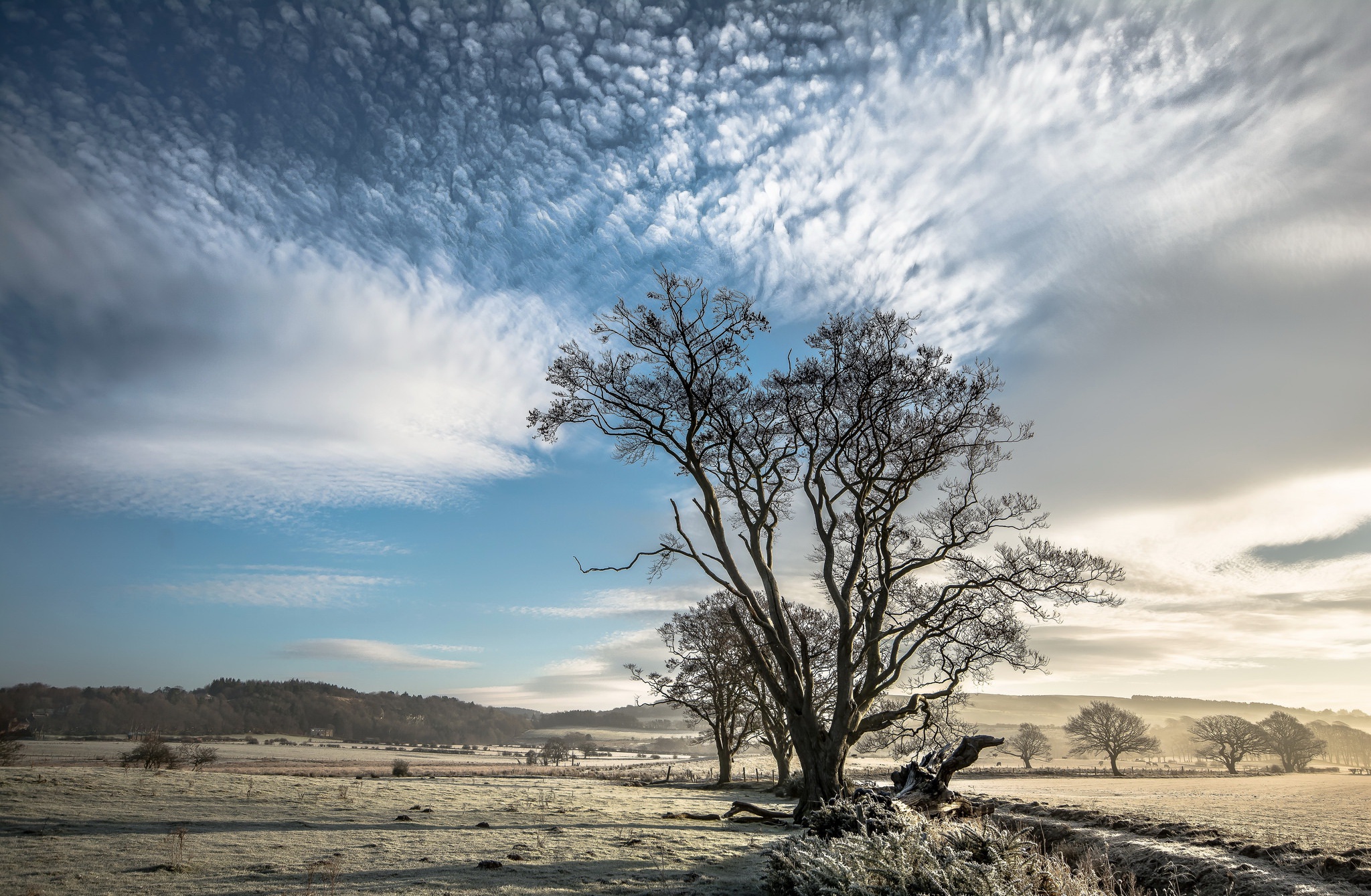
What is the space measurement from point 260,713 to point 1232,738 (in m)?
185

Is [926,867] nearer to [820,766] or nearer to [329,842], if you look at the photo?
[820,766]

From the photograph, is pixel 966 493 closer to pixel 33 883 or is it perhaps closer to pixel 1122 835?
pixel 1122 835

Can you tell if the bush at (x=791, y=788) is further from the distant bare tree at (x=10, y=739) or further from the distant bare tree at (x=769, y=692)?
the distant bare tree at (x=10, y=739)

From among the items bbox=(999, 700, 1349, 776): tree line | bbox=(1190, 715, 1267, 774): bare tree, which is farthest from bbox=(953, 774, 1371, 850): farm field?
bbox=(1190, 715, 1267, 774): bare tree

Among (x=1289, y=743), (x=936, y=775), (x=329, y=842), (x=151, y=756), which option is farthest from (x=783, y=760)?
(x=1289, y=743)

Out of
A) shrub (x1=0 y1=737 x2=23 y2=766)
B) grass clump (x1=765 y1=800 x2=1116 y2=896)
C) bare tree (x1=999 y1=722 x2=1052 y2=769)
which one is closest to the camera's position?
grass clump (x1=765 y1=800 x2=1116 y2=896)

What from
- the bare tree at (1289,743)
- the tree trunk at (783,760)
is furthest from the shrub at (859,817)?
the bare tree at (1289,743)

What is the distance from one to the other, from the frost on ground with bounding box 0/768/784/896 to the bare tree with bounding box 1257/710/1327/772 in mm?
97132

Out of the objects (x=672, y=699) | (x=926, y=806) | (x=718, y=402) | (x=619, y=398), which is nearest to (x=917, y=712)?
(x=926, y=806)

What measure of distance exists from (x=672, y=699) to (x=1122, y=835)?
89.5 ft

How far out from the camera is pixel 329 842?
1338 centimetres

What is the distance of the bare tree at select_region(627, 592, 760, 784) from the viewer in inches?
1479

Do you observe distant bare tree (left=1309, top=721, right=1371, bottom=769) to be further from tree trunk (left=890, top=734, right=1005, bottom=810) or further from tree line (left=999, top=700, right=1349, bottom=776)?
tree trunk (left=890, top=734, right=1005, bottom=810)

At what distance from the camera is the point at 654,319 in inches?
690
